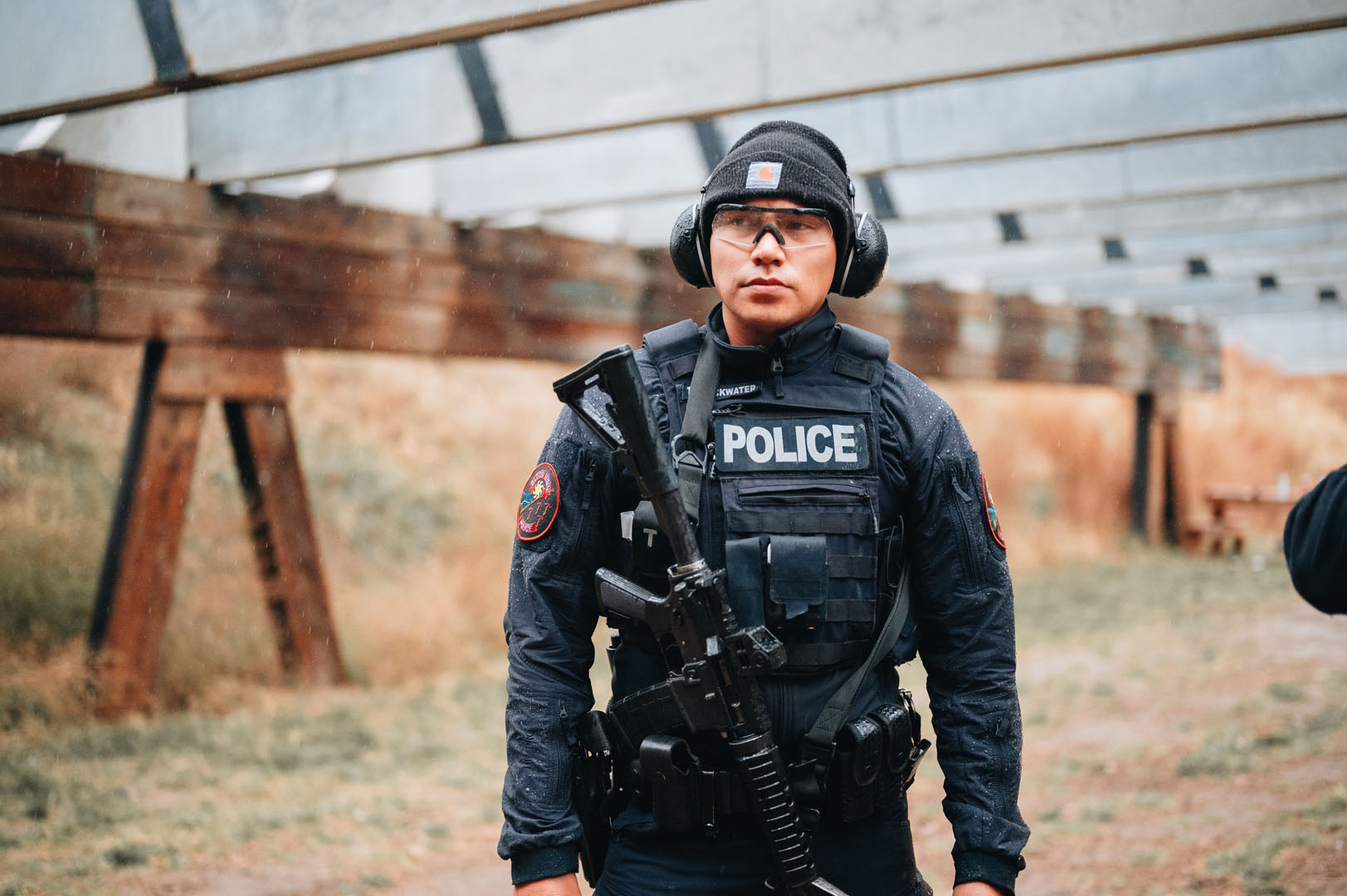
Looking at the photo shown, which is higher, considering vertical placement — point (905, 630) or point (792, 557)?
point (792, 557)

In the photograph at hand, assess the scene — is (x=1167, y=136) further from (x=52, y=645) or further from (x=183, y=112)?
(x=52, y=645)

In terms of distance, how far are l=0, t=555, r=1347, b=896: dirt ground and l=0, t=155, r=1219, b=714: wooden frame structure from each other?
1.81ft

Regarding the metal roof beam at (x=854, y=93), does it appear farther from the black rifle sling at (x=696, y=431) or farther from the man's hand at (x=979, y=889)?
the man's hand at (x=979, y=889)

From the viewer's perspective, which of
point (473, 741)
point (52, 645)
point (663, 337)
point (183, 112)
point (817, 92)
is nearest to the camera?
point (663, 337)

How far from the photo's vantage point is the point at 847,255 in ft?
6.68

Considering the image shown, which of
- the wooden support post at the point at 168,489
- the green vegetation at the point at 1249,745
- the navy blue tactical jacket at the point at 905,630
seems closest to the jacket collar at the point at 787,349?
the navy blue tactical jacket at the point at 905,630

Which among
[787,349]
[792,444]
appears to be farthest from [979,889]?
[787,349]

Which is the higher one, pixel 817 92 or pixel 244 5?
pixel 244 5

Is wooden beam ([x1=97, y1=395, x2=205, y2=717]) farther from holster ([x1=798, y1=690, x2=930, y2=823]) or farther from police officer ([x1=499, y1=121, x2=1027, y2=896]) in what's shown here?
holster ([x1=798, y1=690, x2=930, y2=823])

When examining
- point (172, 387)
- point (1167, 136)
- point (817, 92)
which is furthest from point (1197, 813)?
point (172, 387)

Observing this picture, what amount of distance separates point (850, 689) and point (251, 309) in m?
4.68

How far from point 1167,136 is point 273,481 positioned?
15.7 feet

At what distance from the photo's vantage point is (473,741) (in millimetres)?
6031

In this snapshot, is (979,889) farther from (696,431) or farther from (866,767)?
(696,431)
